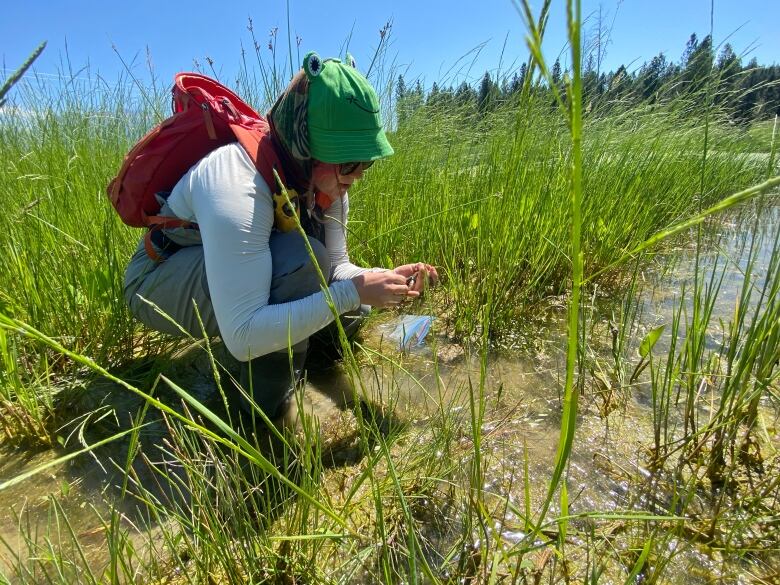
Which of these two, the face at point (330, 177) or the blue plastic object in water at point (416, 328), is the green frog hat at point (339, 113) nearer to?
the face at point (330, 177)

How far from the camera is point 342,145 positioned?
132 cm

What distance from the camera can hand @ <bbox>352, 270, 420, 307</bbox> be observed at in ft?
4.65

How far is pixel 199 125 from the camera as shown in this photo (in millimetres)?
1448

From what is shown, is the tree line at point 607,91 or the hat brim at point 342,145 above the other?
the tree line at point 607,91

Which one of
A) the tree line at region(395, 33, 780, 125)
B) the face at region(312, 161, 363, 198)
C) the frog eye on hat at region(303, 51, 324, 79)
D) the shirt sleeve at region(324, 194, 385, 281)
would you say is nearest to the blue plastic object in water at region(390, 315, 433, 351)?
the shirt sleeve at region(324, 194, 385, 281)

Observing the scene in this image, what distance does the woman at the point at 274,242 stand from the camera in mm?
1266

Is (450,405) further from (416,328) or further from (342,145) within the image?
(342,145)

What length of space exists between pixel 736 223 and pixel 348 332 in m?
3.66

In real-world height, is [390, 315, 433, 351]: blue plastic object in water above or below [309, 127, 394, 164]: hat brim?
below

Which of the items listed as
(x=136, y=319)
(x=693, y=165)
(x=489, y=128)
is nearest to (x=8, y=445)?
(x=136, y=319)

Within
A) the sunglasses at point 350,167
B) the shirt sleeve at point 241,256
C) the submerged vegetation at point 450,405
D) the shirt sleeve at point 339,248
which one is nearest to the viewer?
the submerged vegetation at point 450,405

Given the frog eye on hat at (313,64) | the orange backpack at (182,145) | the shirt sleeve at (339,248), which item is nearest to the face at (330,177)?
the orange backpack at (182,145)

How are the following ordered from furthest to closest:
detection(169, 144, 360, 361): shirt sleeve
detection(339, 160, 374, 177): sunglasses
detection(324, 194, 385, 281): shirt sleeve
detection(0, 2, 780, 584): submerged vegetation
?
detection(324, 194, 385, 281): shirt sleeve < detection(339, 160, 374, 177): sunglasses < detection(169, 144, 360, 361): shirt sleeve < detection(0, 2, 780, 584): submerged vegetation

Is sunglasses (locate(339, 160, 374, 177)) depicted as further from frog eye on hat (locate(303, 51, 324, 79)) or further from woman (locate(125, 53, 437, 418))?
frog eye on hat (locate(303, 51, 324, 79))
